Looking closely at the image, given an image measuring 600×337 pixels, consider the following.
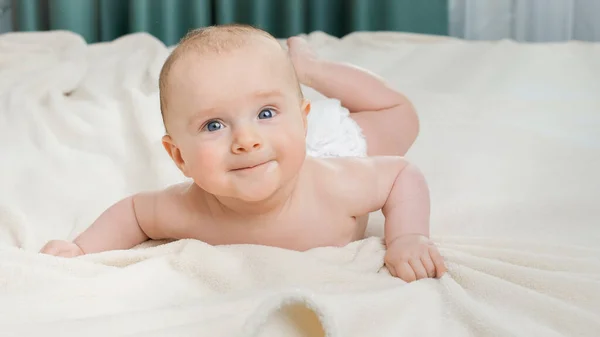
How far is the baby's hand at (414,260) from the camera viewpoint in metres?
0.99

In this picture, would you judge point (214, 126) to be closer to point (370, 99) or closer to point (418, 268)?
point (418, 268)

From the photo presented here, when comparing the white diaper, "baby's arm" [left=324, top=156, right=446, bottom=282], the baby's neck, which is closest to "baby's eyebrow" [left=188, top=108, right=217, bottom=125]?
the baby's neck

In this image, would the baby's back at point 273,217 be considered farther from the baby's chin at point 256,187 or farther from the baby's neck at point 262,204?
the baby's chin at point 256,187

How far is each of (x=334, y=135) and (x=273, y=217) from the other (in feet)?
1.18

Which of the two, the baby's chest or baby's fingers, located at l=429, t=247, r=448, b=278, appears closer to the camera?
baby's fingers, located at l=429, t=247, r=448, b=278

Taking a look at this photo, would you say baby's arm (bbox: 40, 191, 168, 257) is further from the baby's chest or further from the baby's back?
the baby's chest

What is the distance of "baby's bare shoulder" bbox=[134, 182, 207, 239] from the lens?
116 centimetres

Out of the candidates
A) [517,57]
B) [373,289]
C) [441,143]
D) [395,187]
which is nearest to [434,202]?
[395,187]

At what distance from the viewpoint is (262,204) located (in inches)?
43.3

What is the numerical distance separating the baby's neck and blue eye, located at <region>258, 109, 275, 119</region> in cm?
12

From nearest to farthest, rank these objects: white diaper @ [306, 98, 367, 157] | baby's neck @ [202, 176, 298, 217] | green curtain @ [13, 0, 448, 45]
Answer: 1. baby's neck @ [202, 176, 298, 217]
2. white diaper @ [306, 98, 367, 157]
3. green curtain @ [13, 0, 448, 45]

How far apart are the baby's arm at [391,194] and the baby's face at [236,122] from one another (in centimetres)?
15

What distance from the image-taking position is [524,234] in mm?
1174

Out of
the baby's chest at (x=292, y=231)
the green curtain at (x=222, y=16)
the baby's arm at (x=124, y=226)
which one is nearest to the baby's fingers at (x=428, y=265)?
the baby's chest at (x=292, y=231)
